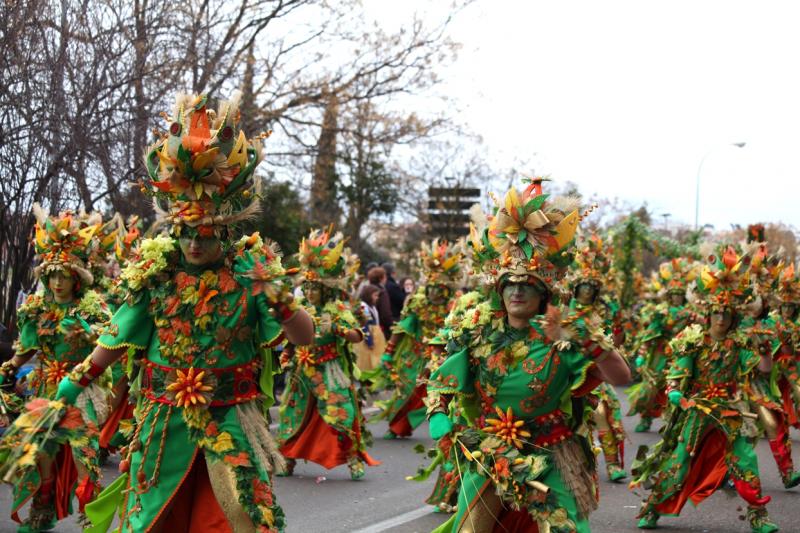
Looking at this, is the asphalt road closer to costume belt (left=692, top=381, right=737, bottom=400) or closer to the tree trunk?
costume belt (left=692, top=381, right=737, bottom=400)

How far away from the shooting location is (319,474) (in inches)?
402

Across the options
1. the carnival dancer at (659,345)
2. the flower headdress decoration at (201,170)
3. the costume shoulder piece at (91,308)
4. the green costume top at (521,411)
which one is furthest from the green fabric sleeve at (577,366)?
the carnival dancer at (659,345)

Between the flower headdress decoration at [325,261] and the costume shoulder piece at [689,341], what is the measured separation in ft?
11.8

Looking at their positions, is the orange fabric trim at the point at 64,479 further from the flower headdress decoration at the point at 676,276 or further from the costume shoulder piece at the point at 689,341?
the flower headdress decoration at the point at 676,276

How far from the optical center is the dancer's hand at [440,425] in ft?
17.7

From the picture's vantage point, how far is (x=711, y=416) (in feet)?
26.3

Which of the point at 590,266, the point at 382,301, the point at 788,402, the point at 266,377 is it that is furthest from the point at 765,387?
the point at 382,301

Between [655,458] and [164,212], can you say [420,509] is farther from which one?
[164,212]

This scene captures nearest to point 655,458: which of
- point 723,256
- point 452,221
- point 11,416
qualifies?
point 723,256

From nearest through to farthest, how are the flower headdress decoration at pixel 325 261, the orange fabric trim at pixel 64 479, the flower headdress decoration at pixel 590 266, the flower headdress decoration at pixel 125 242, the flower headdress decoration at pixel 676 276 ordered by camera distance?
1. the orange fabric trim at pixel 64 479
2. the flower headdress decoration at pixel 125 242
3. the flower headdress decoration at pixel 325 261
4. the flower headdress decoration at pixel 590 266
5. the flower headdress decoration at pixel 676 276

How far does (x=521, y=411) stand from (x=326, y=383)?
5.04 m

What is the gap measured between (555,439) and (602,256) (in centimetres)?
727

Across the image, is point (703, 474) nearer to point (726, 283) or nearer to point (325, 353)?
point (726, 283)

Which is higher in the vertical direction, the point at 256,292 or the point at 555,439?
the point at 256,292
